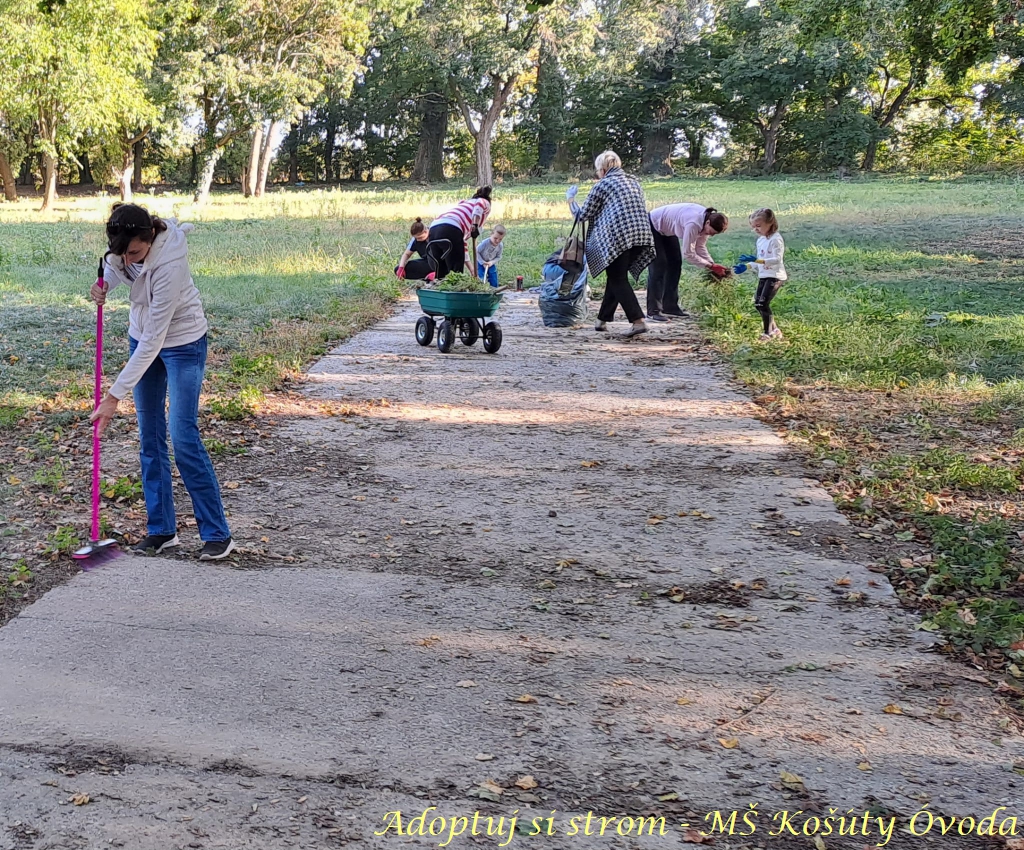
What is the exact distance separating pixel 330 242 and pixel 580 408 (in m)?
13.2

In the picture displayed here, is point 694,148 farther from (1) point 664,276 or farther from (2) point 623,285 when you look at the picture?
(2) point 623,285

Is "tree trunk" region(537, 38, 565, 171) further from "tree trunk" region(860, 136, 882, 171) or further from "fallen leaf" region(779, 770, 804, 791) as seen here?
"fallen leaf" region(779, 770, 804, 791)

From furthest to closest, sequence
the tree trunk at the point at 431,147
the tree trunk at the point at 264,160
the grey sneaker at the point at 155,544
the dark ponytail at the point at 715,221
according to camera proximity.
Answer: the tree trunk at the point at 431,147 → the tree trunk at the point at 264,160 → the dark ponytail at the point at 715,221 → the grey sneaker at the point at 155,544

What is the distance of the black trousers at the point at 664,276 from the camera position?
1244cm

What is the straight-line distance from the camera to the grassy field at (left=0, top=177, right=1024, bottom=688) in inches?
214

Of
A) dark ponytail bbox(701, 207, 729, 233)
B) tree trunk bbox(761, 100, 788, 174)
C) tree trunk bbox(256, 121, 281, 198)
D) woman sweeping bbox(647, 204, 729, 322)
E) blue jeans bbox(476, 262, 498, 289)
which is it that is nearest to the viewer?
dark ponytail bbox(701, 207, 729, 233)

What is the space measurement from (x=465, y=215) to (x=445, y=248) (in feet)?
1.96

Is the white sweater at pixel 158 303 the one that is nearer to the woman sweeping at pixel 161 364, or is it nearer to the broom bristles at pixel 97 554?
the woman sweeping at pixel 161 364

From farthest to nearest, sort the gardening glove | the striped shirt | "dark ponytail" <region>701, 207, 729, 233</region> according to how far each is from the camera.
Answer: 1. the striped shirt
2. "dark ponytail" <region>701, 207, 729, 233</region>
3. the gardening glove

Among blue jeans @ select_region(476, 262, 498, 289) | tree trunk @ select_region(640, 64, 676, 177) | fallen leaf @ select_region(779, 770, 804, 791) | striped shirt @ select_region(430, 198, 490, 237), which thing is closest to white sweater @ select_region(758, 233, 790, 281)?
striped shirt @ select_region(430, 198, 490, 237)

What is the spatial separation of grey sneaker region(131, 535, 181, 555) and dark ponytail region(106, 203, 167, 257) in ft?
4.91

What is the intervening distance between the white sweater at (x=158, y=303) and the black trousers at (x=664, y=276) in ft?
27.3

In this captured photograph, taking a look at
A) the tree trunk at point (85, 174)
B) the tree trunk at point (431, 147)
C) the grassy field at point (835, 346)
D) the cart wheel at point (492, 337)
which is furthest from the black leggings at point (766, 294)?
the tree trunk at point (85, 174)

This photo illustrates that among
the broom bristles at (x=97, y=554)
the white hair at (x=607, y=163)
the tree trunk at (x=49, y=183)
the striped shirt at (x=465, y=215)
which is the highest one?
the tree trunk at (x=49, y=183)
